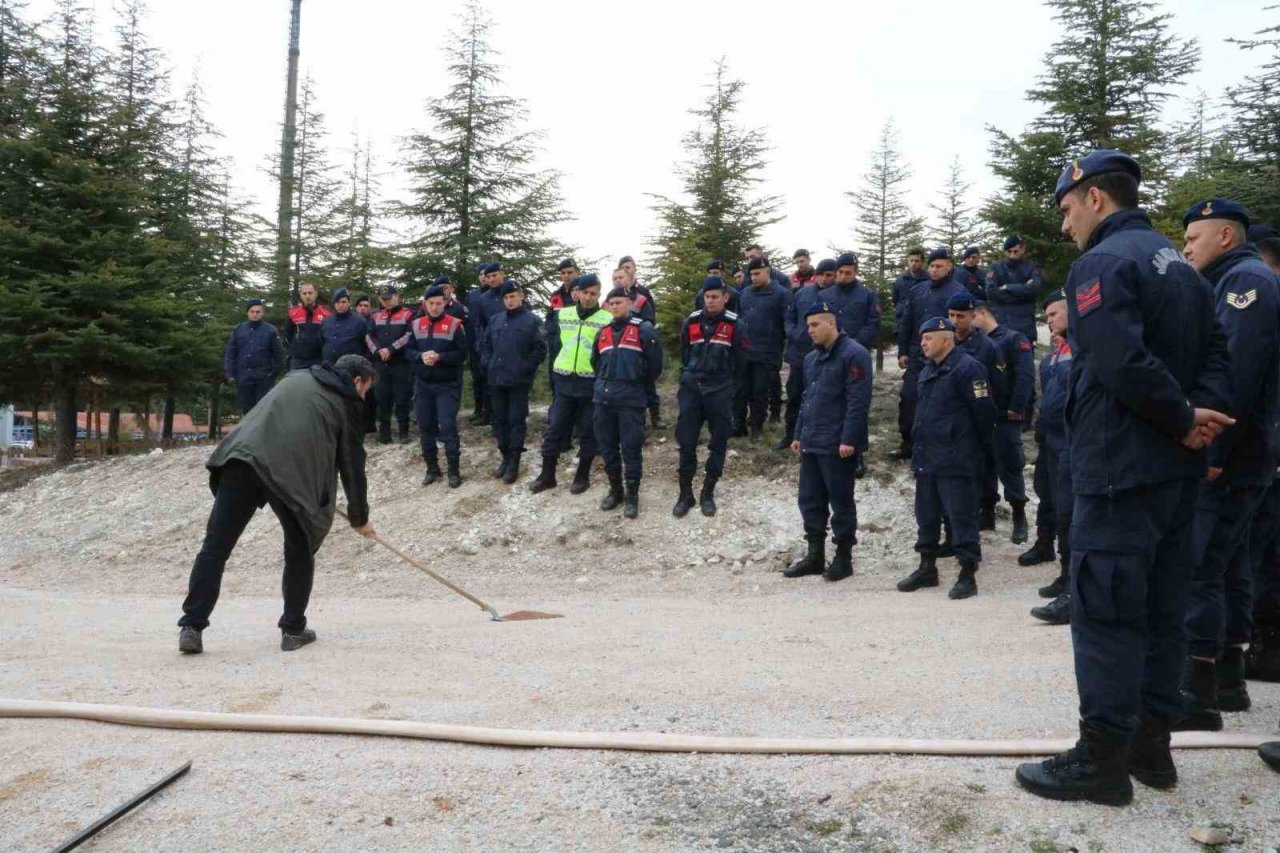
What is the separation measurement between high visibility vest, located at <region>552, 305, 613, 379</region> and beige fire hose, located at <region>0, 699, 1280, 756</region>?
6636 millimetres

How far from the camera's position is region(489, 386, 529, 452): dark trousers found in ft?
36.5

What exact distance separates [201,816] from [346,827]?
57cm

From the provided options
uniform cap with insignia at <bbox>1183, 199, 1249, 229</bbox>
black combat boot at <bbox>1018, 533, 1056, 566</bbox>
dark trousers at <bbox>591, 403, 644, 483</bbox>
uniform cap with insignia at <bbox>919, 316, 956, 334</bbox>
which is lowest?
black combat boot at <bbox>1018, 533, 1056, 566</bbox>

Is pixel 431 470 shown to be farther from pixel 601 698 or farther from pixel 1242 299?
pixel 1242 299

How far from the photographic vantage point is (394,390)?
13.2 meters

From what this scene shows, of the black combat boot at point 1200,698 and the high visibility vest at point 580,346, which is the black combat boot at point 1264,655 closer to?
the black combat boot at point 1200,698

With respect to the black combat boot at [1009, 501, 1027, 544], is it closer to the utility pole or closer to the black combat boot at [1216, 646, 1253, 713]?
the black combat boot at [1216, 646, 1253, 713]

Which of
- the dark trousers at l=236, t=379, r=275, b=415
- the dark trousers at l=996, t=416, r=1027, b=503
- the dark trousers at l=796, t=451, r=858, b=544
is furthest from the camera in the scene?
the dark trousers at l=236, t=379, r=275, b=415

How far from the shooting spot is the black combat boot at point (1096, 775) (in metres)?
3.18

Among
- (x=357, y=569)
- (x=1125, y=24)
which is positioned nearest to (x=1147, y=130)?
(x=1125, y=24)

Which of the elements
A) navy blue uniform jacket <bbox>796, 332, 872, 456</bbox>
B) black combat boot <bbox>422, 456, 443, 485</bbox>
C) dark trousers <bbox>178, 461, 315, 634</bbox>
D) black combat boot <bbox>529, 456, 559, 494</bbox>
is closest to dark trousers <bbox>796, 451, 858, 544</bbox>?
navy blue uniform jacket <bbox>796, 332, 872, 456</bbox>

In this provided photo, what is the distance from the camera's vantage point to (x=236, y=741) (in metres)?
3.99

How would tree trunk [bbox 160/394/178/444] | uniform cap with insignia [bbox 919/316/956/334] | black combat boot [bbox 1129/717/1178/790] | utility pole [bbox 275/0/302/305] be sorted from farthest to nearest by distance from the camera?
1. utility pole [bbox 275/0/302/305]
2. tree trunk [bbox 160/394/178/444]
3. uniform cap with insignia [bbox 919/316/956/334]
4. black combat boot [bbox 1129/717/1178/790]

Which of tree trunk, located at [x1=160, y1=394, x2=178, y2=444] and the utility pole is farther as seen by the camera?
the utility pole
